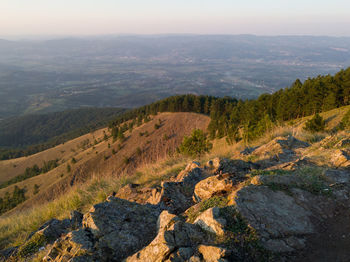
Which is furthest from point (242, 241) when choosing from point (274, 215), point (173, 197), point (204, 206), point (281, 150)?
point (281, 150)

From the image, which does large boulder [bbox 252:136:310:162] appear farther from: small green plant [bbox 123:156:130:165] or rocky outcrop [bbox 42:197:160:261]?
small green plant [bbox 123:156:130:165]

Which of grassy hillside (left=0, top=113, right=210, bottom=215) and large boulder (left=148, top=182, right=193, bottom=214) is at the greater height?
large boulder (left=148, top=182, right=193, bottom=214)

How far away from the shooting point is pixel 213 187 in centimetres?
491

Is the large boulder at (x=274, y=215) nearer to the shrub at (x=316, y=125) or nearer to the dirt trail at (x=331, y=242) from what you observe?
the dirt trail at (x=331, y=242)

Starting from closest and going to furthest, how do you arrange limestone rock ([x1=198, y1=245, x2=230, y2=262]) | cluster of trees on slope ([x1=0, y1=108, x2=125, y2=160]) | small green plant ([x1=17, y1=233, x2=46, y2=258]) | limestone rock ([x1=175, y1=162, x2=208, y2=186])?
limestone rock ([x1=198, y1=245, x2=230, y2=262]) < small green plant ([x1=17, y1=233, x2=46, y2=258]) < limestone rock ([x1=175, y1=162, x2=208, y2=186]) < cluster of trees on slope ([x1=0, y1=108, x2=125, y2=160])

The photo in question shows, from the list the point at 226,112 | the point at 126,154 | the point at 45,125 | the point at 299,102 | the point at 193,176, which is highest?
the point at 193,176

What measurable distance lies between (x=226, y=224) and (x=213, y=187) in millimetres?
1577

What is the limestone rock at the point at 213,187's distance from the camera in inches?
186

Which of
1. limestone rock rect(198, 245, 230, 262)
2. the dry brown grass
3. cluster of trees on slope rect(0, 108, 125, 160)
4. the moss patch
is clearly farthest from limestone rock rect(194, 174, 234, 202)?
cluster of trees on slope rect(0, 108, 125, 160)

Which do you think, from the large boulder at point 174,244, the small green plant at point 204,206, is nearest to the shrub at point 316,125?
the small green plant at point 204,206

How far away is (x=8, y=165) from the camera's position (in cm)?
9381

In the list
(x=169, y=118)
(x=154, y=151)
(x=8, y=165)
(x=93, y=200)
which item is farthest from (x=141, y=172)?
(x=8, y=165)

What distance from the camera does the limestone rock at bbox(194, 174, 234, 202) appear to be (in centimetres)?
473

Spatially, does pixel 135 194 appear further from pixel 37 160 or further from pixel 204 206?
pixel 37 160
